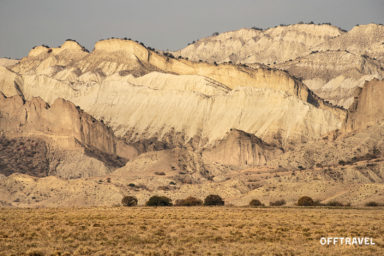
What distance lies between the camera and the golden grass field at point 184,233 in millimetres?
41281

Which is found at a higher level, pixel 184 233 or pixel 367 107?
pixel 367 107

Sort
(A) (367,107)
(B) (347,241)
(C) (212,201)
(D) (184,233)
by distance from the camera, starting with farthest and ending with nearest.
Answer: (A) (367,107) < (C) (212,201) < (D) (184,233) < (B) (347,241)

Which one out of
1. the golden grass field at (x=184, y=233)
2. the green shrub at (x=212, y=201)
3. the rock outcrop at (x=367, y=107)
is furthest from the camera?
the rock outcrop at (x=367, y=107)

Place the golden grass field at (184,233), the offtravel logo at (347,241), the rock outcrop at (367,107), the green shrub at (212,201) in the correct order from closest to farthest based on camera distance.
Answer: the golden grass field at (184,233) → the offtravel logo at (347,241) → the green shrub at (212,201) → the rock outcrop at (367,107)

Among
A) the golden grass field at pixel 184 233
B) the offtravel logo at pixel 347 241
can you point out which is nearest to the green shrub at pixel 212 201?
the golden grass field at pixel 184 233

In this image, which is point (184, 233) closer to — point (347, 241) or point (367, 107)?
point (347, 241)

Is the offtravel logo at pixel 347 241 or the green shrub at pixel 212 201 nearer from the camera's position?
the offtravel logo at pixel 347 241

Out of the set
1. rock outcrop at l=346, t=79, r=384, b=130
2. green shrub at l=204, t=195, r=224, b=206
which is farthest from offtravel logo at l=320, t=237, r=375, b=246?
rock outcrop at l=346, t=79, r=384, b=130

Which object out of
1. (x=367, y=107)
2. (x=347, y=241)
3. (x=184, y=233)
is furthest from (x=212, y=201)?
(x=367, y=107)

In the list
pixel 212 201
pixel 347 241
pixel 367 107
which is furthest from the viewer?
pixel 367 107

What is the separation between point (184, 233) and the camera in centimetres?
4859

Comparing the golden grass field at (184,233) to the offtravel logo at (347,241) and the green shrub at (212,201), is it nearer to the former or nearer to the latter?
the offtravel logo at (347,241)

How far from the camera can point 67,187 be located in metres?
142

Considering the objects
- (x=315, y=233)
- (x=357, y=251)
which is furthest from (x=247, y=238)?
(x=357, y=251)
